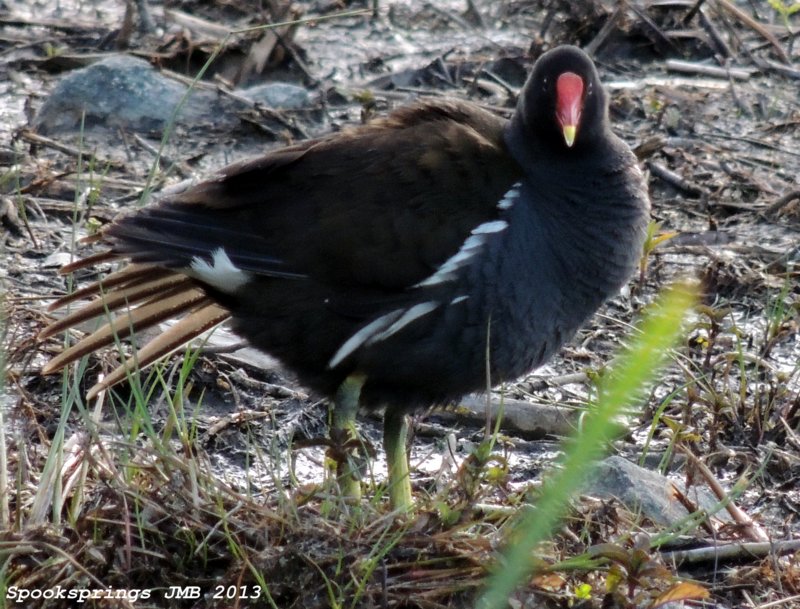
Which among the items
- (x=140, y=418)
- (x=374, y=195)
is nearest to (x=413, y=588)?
(x=140, y=418)

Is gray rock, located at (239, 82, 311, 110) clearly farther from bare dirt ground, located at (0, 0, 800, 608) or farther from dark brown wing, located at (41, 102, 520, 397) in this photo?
dark brown wing, located at (41, 102, 520, 397)

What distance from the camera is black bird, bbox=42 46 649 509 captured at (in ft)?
11.9

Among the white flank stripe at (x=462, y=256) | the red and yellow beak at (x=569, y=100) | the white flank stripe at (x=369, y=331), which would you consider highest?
the red and yellow beak at (x=569, y=100)

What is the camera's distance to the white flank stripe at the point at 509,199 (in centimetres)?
370

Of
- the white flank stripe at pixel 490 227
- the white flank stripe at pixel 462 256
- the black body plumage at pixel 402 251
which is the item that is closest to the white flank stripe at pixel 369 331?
the black body plumage at pixel 402 251

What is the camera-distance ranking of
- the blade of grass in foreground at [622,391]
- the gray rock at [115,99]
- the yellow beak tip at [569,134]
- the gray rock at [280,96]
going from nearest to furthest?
the blade of grass in foreground at [622,391], the yellow beak tip at [569,134], the gray rock at [115,99], the gray rock at [280,96]

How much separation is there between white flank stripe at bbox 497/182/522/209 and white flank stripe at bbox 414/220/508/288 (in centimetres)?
9

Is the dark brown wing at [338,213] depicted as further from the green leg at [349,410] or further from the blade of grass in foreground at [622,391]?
the blade of grass in foreground at [622,391]

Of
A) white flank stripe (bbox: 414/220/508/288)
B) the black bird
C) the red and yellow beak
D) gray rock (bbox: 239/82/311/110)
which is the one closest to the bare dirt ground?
gray rock (bbox: 239/82/311/110)

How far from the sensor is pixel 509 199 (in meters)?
3.71

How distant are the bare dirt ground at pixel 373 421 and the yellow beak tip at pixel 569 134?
2.20 feet

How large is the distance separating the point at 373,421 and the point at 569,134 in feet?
3.91

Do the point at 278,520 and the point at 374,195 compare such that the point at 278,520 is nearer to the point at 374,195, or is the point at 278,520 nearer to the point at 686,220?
the point at 374,195

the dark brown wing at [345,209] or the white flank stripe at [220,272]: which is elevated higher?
the dark brown wing at [345,209]
